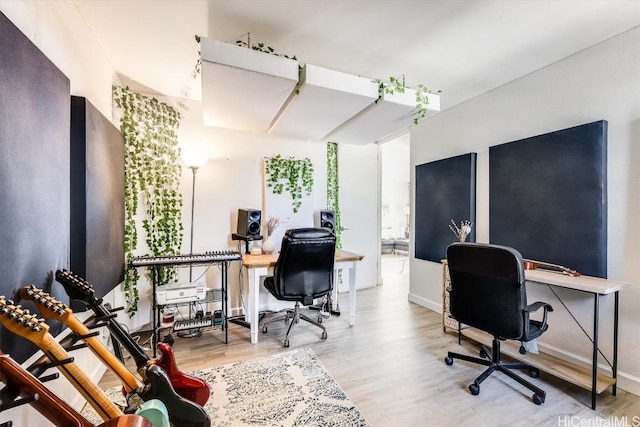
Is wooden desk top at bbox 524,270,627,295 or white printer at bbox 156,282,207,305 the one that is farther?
white printer at bbox 156,282,207,305

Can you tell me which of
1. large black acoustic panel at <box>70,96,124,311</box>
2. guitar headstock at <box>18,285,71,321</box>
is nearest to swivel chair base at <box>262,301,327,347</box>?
large black acoustic panel at <box>70,96,124,311</box>

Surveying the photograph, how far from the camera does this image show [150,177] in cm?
288

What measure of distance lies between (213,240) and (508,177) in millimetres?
3338

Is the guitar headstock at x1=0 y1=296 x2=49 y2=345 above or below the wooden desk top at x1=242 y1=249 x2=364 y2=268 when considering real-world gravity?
above

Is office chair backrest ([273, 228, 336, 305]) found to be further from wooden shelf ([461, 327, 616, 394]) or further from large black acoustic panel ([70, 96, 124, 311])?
wooden shelf ([461, 327, 616, 394])

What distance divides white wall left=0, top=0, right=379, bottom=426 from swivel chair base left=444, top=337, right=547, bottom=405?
4.45 feet

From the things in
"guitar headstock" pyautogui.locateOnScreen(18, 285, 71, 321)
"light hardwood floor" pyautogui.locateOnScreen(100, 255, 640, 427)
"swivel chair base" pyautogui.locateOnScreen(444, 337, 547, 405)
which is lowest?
"light hardwood floor" pyautogui.locateOnScreen(100, 255, 640, 427)

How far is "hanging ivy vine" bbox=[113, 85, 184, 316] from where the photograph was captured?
264cm

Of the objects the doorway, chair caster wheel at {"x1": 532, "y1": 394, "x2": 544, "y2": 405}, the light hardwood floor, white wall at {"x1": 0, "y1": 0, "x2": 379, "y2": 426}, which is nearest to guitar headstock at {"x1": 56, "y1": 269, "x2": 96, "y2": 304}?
white wall at {"x1": 0, "y1": 0, "x2": 379, "y2": 426}

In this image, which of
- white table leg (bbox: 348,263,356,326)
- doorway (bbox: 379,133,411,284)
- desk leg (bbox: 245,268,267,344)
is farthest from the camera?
doorway (bbox: 379,133,411,284)

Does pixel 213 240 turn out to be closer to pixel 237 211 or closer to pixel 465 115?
pixel 237 211

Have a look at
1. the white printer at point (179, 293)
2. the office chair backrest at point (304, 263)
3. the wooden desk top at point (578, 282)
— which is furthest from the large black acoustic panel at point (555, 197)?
the white printer at point (179, 293)

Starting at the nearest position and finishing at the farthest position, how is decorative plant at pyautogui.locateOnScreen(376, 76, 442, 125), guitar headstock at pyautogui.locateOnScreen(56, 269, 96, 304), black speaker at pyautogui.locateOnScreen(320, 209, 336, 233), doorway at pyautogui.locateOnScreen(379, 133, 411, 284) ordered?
guitar headstock at pyautogui.locateOnScreen(56, 269, 96, 304)
decorative plant at pyautogui.locateOnScreen(376, 76, 442, 125)
black speaker at pyautogui.locateOnScreen(320, 209, 336, 233)
doorway at pyautogui.locateOnScreen(379, 133, 411, 284)

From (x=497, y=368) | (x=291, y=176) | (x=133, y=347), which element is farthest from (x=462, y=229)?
(x=133, y=347)
